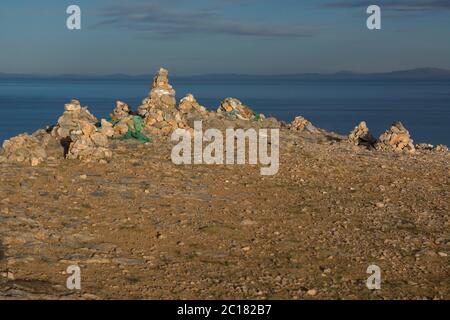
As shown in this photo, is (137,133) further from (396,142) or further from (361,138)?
(396,142)

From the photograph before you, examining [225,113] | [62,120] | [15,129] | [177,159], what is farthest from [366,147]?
[15,129]

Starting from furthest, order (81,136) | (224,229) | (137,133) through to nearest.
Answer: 1. (137,133)
2. (81,136)
3. (224,229)

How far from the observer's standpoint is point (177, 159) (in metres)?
19.9

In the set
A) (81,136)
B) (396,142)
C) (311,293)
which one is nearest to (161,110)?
(81,136)

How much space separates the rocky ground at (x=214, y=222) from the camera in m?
9.60

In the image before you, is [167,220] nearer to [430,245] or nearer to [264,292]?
[264,292]

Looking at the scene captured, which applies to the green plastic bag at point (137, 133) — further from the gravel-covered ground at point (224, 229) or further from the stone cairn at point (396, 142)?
the stone cairn at point (396, 142)

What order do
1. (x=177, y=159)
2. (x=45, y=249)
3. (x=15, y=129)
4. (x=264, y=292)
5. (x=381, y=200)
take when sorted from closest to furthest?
(x=264, y=292) → (x=45, y=249) → (x=381, y=200) → (x=177, y=159) → (x=15, y=129)

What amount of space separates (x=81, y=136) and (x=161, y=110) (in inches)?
238

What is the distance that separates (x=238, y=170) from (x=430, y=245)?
808 cm

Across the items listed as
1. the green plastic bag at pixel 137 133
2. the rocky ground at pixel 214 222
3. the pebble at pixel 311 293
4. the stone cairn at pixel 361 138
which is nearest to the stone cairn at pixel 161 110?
the green plastic bag at pixel 137 133

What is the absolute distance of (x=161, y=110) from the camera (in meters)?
25.6

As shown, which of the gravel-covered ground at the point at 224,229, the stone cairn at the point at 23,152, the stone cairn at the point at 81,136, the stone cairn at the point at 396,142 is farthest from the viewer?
the stone cairn at the point at 396,142

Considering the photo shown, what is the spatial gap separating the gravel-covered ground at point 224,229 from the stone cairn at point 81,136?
578 mm
